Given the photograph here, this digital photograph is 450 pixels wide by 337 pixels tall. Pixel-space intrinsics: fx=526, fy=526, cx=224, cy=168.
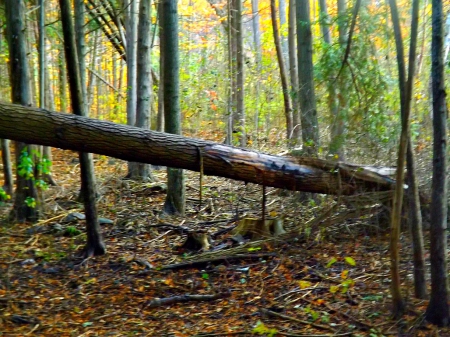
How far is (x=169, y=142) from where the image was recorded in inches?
313

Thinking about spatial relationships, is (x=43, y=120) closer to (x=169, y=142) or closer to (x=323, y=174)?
(x=169, y=142)

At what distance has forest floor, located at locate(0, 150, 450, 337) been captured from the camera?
6371 millimetres

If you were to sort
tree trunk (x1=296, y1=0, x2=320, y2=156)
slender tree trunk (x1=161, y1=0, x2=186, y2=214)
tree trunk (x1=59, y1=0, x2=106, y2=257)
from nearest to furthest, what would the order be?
tree trunk (x1=59, y1=0, x2=106, y2=257)
tree trunk (x1=296, y1=0, x2=320, y2=156)
slender tree trunk (x1=161, y1=0, x2=186, y2=214)

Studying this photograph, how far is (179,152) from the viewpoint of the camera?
26.1 feet

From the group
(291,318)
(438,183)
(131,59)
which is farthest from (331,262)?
(131,59)

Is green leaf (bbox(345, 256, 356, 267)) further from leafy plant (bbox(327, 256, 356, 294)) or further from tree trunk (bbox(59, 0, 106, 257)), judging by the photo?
tree trunk (bbox(59, 0, 106, 257))

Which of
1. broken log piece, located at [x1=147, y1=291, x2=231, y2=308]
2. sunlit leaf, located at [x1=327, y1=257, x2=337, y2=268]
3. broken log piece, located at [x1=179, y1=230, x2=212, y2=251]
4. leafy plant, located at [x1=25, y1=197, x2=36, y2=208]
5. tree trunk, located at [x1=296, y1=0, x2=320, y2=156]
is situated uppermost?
tree trunk, located at [x1=296, y1=0, x2=320, y2=156]

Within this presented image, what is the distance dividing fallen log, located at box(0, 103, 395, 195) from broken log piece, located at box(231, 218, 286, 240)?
0.78m

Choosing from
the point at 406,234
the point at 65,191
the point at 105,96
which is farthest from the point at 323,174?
the point at 105,96

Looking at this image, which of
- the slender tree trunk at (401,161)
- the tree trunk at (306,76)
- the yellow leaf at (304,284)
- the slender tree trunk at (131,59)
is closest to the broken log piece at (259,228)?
the yellow leaf at (304,284)

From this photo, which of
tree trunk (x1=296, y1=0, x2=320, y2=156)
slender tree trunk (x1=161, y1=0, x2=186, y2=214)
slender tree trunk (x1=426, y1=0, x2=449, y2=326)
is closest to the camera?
slender tree trunk (x1=426, y1=0, x2=449, y2=326)

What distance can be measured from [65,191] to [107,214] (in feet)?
6.33

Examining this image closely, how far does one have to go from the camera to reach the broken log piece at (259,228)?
28.5 feet

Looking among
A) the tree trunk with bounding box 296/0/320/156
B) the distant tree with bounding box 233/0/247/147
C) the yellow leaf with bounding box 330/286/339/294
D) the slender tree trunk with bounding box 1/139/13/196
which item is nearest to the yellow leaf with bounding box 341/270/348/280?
the yellow leaf with bounding box 330/286/339/294
